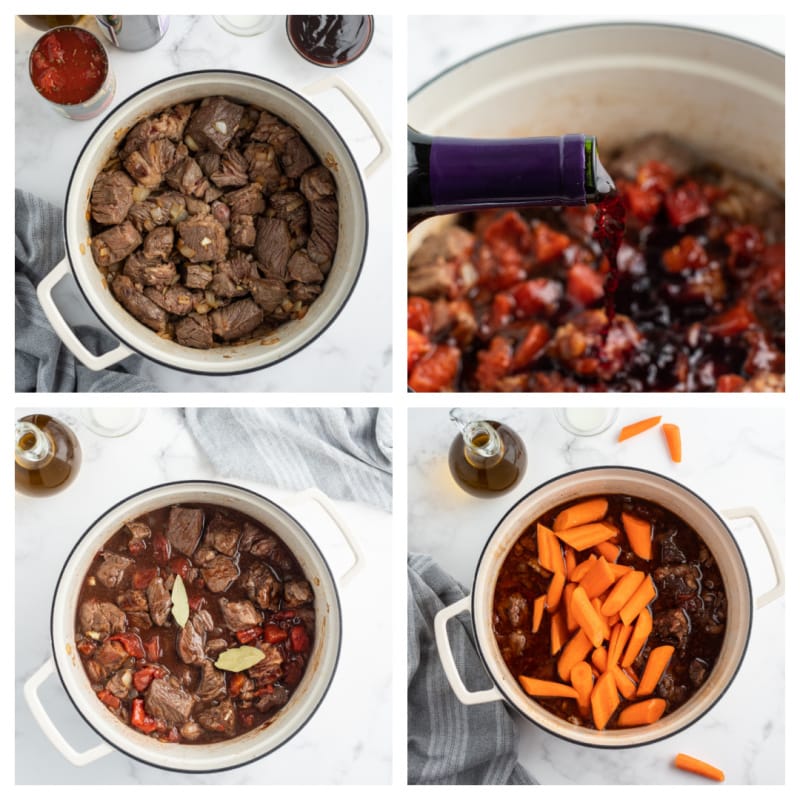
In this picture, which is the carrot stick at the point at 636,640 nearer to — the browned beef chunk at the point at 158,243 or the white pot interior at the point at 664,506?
the white pot interior at the point at 664,506

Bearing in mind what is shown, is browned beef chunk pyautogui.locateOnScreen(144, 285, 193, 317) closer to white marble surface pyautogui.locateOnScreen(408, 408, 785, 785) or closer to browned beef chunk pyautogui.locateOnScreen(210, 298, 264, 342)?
browned beef chunk pyautogui.locateOnScreen(210, 298, 264, 342)

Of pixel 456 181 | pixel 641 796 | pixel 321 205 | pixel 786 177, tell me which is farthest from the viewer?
pixel 786 177

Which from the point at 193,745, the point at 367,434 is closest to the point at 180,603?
the point at 193,745

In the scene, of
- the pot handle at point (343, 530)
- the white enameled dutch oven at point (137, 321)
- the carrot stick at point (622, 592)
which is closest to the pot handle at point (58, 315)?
the white enameled dutch oven at point (137, 321)

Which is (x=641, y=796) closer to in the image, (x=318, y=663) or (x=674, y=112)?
(x=318, y=663)

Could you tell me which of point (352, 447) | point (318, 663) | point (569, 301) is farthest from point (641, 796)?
point (569, 301)

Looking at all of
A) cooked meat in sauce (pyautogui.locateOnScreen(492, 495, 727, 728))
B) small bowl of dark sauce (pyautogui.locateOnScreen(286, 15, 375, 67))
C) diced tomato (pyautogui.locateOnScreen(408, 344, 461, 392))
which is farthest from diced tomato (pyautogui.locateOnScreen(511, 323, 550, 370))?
small bowl of dark sauce (pyautogui.locateOnScreen(286, 15, 375, 67))

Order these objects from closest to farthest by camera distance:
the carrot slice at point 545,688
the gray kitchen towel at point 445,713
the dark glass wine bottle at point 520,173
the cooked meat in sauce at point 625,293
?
the dark glass wine bottle at point 520,173 → the carrot slice at point 545,688 → the gray kitchen towel at point 445,713 → the cooked meat in sauce at point 625,293

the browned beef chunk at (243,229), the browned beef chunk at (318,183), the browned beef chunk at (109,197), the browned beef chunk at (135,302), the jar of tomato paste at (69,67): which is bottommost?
the browned beef chunk at (135,302)
